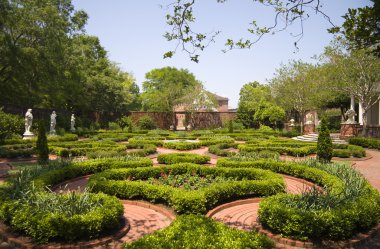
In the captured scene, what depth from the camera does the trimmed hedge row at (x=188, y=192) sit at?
280 inches

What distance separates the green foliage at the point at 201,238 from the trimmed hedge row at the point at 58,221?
132cm

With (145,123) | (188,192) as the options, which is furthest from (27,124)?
(188,192)

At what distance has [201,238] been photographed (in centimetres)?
478

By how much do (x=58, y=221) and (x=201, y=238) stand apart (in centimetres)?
260

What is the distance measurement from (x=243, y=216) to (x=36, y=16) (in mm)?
24054

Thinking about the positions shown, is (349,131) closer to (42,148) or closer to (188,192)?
(188,192)

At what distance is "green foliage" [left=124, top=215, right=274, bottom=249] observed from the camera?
459cm

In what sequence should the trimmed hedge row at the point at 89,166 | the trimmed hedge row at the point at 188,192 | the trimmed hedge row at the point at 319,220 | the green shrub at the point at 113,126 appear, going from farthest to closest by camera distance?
the green shrub at the point at 113,126
the trimmed hedge row at the point at 89,166
the trimmed hedge row at the point at 188,192
the trimmed hedge row at the point at 319,220

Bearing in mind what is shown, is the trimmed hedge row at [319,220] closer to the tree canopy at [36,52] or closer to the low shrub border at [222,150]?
the low shrub border at [222,150]

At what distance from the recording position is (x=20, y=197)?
6879 millimetres

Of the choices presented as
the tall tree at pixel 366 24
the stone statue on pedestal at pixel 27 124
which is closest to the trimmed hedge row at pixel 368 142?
the tall tree at pixel 366 24

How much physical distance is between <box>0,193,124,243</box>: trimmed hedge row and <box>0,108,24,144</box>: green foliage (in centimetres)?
1408

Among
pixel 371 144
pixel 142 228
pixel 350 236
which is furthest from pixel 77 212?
pixel 371 144

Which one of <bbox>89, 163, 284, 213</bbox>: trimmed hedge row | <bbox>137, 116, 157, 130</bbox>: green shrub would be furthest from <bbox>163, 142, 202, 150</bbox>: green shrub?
<bbox>137, 116, 157, 130</bbox>: green shrub
